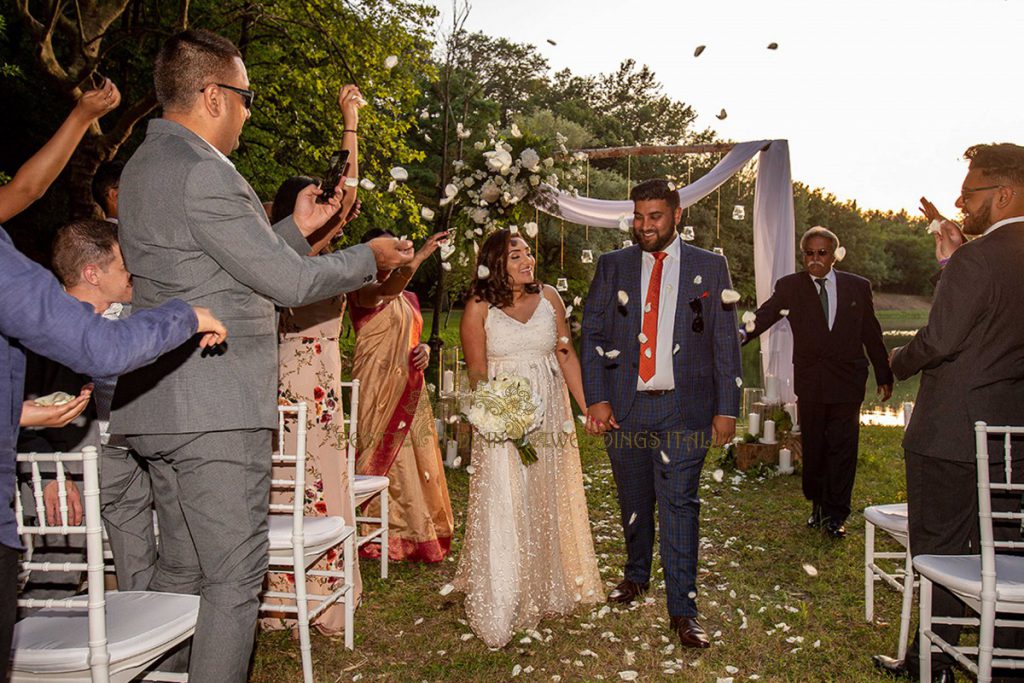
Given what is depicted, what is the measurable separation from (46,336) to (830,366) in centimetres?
554

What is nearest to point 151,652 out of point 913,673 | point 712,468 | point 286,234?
point 286,234

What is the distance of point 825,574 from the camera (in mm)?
5137

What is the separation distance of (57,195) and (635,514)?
1401 centimetres

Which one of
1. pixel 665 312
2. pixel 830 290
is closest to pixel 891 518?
pixel 665 312

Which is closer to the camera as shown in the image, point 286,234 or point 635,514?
point 286,234

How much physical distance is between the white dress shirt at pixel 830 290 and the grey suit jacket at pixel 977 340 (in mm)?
2788

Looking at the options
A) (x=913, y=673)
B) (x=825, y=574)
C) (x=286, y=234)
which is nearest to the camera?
(x=286, y=234)

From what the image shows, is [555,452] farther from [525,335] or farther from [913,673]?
[913,673]

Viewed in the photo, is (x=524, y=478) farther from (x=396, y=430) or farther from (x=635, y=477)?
(x=396, y=430)

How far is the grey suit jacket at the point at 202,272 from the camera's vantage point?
2283mm

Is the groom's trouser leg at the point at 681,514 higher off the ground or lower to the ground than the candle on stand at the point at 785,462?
higher

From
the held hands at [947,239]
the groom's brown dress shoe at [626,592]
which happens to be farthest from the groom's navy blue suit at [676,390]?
the held hands at [947,239]

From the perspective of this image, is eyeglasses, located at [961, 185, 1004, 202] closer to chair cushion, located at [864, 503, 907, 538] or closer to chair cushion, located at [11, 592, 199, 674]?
chair cushion, located at [864, 503, 907, 538]

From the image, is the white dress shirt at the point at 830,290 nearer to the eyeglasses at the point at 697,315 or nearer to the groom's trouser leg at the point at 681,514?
the eyeglasses at the point at 697,315
